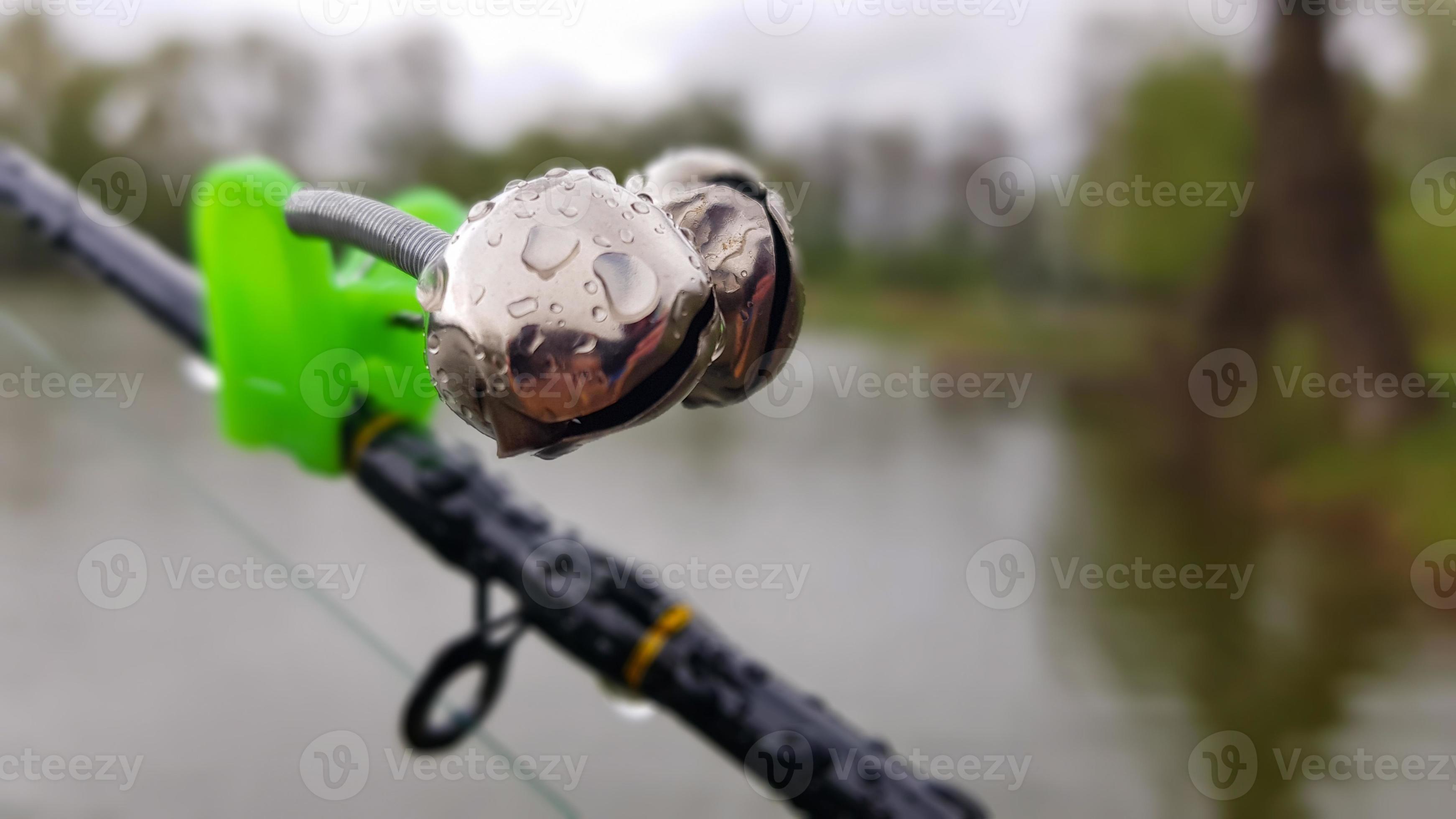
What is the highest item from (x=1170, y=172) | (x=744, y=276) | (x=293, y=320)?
(x=1170, y=172)

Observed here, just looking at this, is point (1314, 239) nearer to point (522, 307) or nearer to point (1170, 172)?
point (1170, 172)

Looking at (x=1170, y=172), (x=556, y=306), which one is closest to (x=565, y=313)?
(x=556, y=306)

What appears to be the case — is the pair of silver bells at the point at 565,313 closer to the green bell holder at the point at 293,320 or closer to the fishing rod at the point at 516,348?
the fishing rod at the point at 516,348

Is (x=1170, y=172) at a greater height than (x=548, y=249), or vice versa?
(x=1170, y=172)

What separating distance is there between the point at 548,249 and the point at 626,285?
1 centimetres

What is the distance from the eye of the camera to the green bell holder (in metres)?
0.36

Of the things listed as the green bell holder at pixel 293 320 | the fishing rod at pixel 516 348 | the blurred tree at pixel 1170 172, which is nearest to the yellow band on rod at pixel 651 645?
the fishing rod at pixel 516 348

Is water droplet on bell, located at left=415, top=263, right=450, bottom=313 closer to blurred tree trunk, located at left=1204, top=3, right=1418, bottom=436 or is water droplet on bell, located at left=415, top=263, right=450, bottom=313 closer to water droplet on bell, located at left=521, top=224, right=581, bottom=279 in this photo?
water droplet on bell, located at left=521, top=224, right=581, bottom=279

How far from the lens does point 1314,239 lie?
1140 millimetres

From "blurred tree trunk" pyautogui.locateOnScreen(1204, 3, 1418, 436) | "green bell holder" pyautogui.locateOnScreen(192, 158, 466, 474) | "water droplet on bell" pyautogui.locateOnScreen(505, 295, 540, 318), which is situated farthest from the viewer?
"blurred tree trunk" pyautogui.locateOnScreen(1204, 3, 1418, 436)

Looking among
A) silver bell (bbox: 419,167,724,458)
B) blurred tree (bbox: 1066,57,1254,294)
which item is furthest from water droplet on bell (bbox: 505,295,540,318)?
blurred tree (bbox: 1066,57,1254,294)

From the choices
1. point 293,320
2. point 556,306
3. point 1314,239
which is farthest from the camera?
point 1314,239

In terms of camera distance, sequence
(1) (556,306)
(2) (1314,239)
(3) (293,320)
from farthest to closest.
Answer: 1. (2) (1314,239)
2. (3) (293,320)
3. (1) (556,306)

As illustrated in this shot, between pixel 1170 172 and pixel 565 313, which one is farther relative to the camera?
pixel 1170 172
